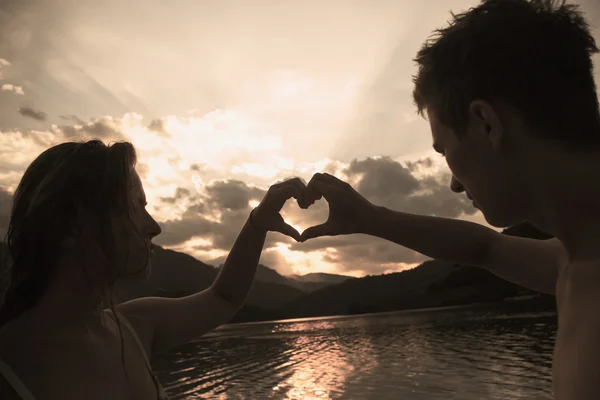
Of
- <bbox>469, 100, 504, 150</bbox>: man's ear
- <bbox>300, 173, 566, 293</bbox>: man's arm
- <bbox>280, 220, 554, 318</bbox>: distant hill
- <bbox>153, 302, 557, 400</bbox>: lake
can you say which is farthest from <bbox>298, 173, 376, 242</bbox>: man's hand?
<bbox>280, 220, 554, 318</bbox>: distant hill

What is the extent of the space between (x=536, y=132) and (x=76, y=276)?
6.65 ft

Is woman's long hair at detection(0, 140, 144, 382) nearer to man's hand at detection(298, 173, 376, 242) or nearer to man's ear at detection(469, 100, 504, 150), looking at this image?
man's hand at detection(298, 173, 376, 242)

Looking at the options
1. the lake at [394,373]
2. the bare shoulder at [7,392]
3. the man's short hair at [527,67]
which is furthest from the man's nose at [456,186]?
the lake at [394,373]

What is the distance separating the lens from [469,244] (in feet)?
7.23

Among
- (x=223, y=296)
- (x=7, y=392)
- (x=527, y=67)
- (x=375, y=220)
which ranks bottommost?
(x=7, y=392)

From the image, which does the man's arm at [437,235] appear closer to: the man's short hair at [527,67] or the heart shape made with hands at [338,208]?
the heart shape made with hands at [338,208]

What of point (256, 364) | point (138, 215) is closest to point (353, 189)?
point (138, 215)

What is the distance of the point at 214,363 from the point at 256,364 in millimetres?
4609

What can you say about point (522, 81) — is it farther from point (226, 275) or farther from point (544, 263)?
point (226, 275)

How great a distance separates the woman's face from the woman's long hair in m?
0.03

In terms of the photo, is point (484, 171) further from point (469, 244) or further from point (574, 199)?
point (469, 244)

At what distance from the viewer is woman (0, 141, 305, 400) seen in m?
1.89

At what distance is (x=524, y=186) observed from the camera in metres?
1.59

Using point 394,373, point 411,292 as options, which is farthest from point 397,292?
point 394,373
